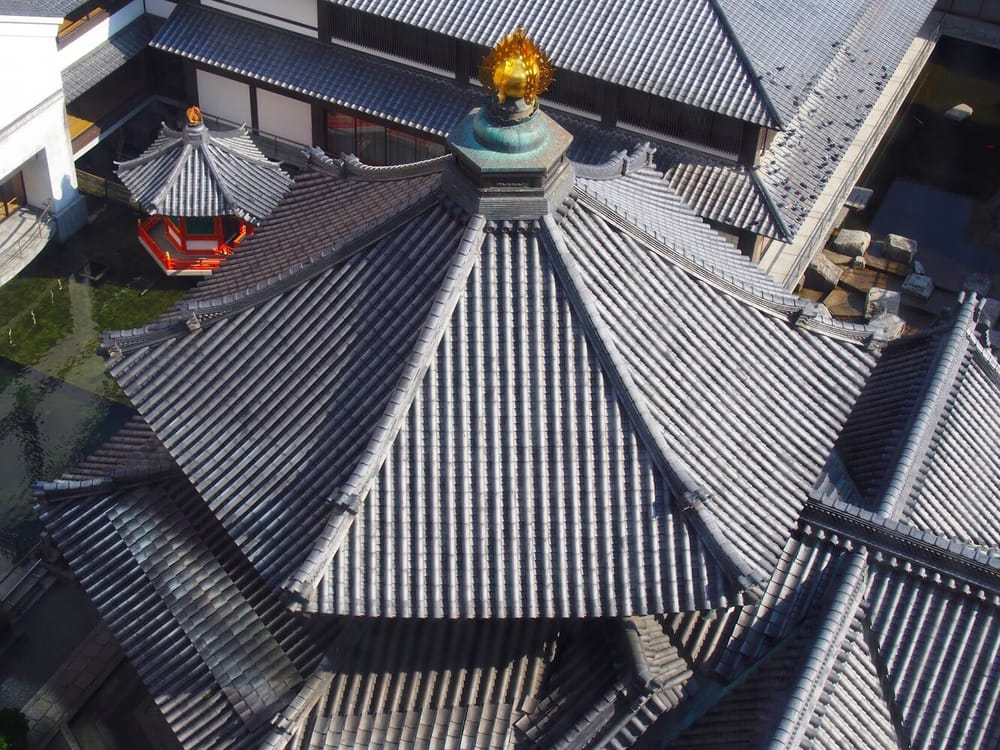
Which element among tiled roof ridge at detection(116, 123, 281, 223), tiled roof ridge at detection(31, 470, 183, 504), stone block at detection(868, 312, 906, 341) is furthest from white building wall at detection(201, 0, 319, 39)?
tiled roof ridge at detection(31, 470, 183, 504)

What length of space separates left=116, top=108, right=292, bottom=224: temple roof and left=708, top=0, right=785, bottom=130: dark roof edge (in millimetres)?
15808

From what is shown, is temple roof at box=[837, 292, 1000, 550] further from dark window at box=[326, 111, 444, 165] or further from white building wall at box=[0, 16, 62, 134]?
white building wall at box=[0, 16, 62, 134]

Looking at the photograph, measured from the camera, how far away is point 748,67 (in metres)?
34.4

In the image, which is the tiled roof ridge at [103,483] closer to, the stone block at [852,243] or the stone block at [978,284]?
the stone block at [852,243]

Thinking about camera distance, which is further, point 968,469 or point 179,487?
point 968,469

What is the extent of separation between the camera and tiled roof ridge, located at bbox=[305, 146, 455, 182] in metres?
20.2

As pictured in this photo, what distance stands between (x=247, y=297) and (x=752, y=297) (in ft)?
28.8

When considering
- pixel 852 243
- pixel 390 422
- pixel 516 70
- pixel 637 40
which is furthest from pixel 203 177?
pixel 516 70

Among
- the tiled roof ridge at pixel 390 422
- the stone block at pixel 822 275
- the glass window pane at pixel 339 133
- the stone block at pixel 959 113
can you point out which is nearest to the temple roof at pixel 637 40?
the glass window pane at pixel 339 133

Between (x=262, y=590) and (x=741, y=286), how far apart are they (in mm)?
9923

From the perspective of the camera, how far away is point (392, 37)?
131 ft

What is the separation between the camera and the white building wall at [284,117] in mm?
43406

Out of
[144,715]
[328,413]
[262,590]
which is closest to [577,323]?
[328,413]

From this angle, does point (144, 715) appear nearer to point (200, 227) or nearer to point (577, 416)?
Result: point (577, 416)
